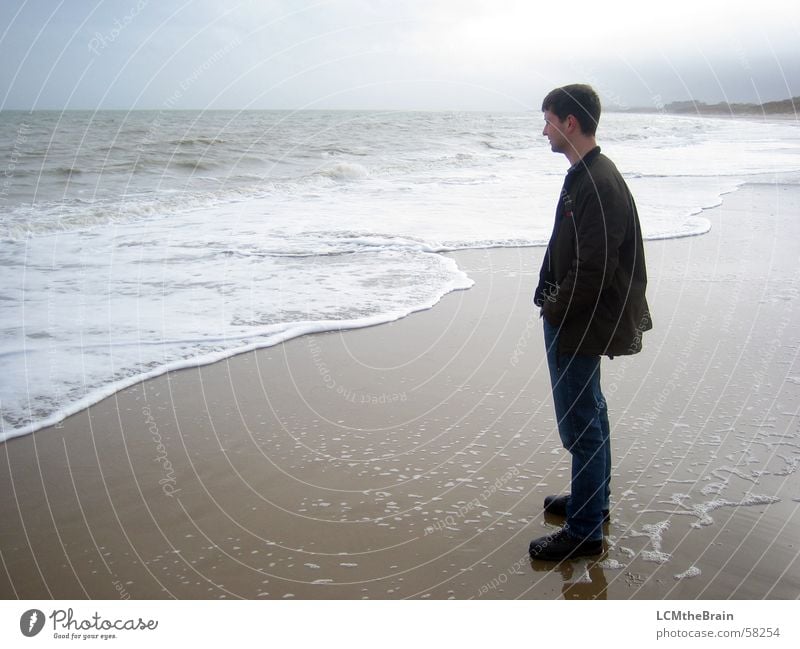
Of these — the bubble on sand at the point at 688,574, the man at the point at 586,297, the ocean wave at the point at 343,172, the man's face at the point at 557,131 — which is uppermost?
the ocean wave at the point at 343,172

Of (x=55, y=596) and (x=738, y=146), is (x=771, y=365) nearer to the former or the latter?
(x=55, y=596)

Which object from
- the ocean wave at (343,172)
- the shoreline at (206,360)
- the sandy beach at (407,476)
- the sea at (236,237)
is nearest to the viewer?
the sandy beach at (407,476)

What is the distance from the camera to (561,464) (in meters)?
3.99

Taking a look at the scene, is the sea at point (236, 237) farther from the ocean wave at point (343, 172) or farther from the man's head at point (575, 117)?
the man's head at point (575, 117)

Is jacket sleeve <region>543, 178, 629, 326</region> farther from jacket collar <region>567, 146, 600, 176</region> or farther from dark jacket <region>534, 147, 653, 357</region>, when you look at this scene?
jacket collar <region>567, 146, 600, 176</region>

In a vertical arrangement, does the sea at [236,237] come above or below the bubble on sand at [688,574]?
above

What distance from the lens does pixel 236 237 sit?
35.2 feet

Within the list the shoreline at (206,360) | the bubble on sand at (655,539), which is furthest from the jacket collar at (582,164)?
the shoreline at (206,360)

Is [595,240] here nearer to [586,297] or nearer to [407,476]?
[586,297]

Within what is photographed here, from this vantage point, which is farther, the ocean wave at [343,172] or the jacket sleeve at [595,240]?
the ocean wave at [343,172]

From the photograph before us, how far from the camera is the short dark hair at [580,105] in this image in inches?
122

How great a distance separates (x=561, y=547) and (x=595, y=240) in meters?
1.31

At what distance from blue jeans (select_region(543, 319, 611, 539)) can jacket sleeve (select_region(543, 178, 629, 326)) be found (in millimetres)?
277

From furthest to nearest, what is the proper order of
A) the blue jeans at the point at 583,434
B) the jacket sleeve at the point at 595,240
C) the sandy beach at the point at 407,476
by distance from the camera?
1. the blue jeans at the point at 583,434
2. the sandy beach at the point at 407,476
3. the jacket sleeve at the point at 595,240
